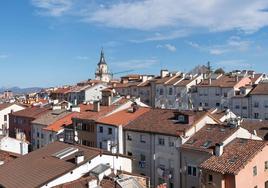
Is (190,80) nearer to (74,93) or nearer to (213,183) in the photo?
(74,93)

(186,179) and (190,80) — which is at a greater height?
(190,80)

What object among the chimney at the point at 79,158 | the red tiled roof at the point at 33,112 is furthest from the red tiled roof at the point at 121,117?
the red tiled roof at the point at 33,112

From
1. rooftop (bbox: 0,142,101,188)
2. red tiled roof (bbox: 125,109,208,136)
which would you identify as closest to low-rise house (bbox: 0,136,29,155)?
red tiled roof (bbox: 125,109,208,136)

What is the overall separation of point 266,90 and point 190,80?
820 inches

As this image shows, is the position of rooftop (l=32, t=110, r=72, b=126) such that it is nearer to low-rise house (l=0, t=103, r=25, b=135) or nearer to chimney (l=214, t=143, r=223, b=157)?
low-rise house (l=0, t=103, r=25, b=135)

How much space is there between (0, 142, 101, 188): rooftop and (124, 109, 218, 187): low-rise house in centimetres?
1023

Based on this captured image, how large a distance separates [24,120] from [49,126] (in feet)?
49.3

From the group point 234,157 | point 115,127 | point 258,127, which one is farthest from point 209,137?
point 115,127

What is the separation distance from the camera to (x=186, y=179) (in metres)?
41.0

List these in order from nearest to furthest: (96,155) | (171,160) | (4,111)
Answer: (96,155), (171,160), (4,111)

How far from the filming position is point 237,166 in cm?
3366

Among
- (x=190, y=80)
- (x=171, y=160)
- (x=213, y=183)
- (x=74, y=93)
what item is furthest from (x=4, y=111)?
(x=213, y=183)

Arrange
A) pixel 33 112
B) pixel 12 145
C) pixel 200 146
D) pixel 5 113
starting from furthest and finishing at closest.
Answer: pixel 5 113
pixel 33 112
pixel 12 145
pixel 200 146

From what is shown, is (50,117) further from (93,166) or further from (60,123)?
(93,166)
